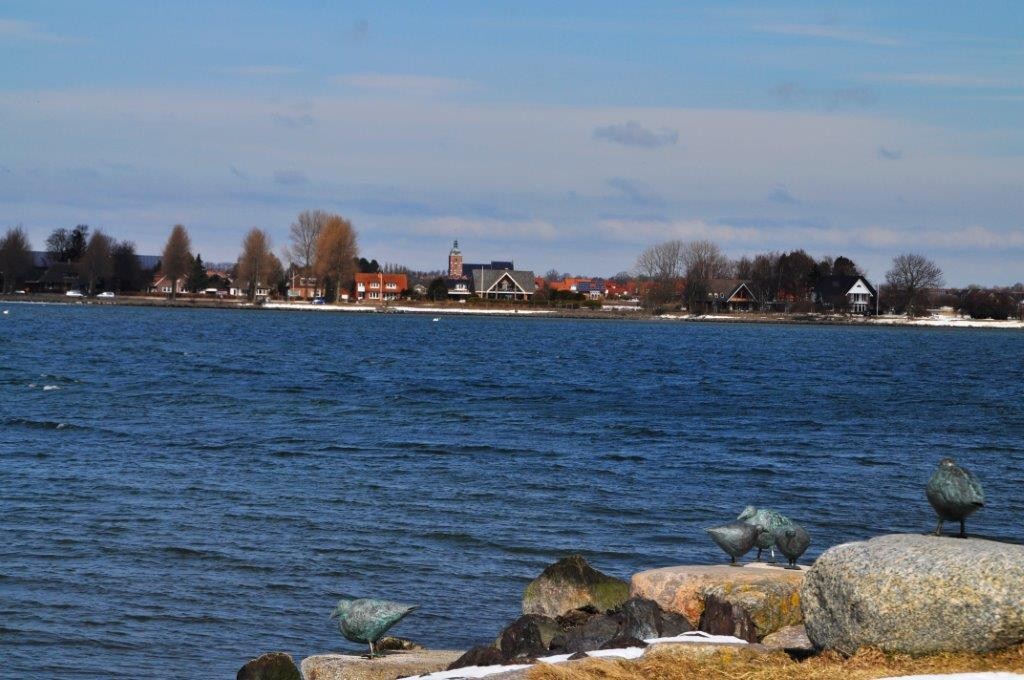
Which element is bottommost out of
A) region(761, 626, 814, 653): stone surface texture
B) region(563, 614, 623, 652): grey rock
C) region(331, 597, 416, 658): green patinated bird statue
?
region(331, 597, 416, 658): green patinated bird statue

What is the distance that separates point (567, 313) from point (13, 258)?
259ft

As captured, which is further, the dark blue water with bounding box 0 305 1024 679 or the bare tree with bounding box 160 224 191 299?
the bare tree with bounding box 160 224 191 299

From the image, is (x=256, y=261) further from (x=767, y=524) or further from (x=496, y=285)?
(x=767, y=524)

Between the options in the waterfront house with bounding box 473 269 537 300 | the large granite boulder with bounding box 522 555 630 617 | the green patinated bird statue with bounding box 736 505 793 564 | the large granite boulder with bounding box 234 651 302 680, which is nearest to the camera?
the large granite boulder with bounding box 234 651 302 680

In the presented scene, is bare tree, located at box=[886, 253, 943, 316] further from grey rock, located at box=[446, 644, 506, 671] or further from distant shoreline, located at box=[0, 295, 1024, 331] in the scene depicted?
grey rock, located at box=[446, 644, 506, 671]

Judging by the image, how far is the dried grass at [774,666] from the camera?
880 cm

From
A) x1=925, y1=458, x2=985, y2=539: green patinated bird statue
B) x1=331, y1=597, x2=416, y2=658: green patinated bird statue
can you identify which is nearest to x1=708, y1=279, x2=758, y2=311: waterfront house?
x1=925, y1=458, x2=985, y2=539: green patinated bird statue

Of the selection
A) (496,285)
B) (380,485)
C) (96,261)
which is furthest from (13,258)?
(380,485)

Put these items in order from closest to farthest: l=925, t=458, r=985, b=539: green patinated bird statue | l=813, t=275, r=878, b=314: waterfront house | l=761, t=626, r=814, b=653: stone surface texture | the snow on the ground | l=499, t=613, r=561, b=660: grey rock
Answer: the snow on the ground, l=761, t=626, r=814, b=653: stone surface texture, l=499, t=613, r=561, b=660: grey rock, l=925, t=458, r=985, b=539: green patinated bird statue, l=813, t=275, r=878, b=314: waterfront house

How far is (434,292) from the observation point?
19838 cm

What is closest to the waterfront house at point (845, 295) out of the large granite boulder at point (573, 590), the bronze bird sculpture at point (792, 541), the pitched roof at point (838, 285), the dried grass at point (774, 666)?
the pitched roof at point (838, 285)

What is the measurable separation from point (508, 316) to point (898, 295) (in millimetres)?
57551

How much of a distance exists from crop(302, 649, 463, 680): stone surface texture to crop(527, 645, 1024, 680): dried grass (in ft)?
6.28

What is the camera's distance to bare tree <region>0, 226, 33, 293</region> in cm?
19112
